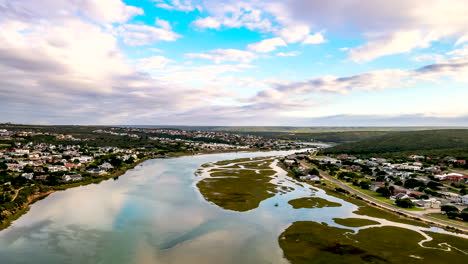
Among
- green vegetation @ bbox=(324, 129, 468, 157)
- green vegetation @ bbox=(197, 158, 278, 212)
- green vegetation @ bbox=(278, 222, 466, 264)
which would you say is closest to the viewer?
green vegetation @ bbox=(278, 222, 466, 264)

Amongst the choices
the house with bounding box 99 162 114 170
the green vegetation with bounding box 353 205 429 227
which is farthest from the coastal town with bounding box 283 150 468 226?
the house with bounding box 99 162 114 170

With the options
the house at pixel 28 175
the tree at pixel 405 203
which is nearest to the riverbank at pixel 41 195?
the house at pixel 28 175

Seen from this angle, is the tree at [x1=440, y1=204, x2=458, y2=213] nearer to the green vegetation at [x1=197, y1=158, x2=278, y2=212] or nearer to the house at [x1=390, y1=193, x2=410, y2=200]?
the house at [x1=390, y1=193, x2=410, y2=200]

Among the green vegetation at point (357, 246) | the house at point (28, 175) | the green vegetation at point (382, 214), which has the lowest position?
the green vegetation at point (382, 214)

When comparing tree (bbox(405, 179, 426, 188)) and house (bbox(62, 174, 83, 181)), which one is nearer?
tree (bbox(405, 179, 426, 188))

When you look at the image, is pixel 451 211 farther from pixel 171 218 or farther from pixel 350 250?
pixel 171 218

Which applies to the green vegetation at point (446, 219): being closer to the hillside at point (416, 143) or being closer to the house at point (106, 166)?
the house at point (106, 166)

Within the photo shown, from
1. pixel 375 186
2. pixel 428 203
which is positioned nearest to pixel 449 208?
pixel 428 203
